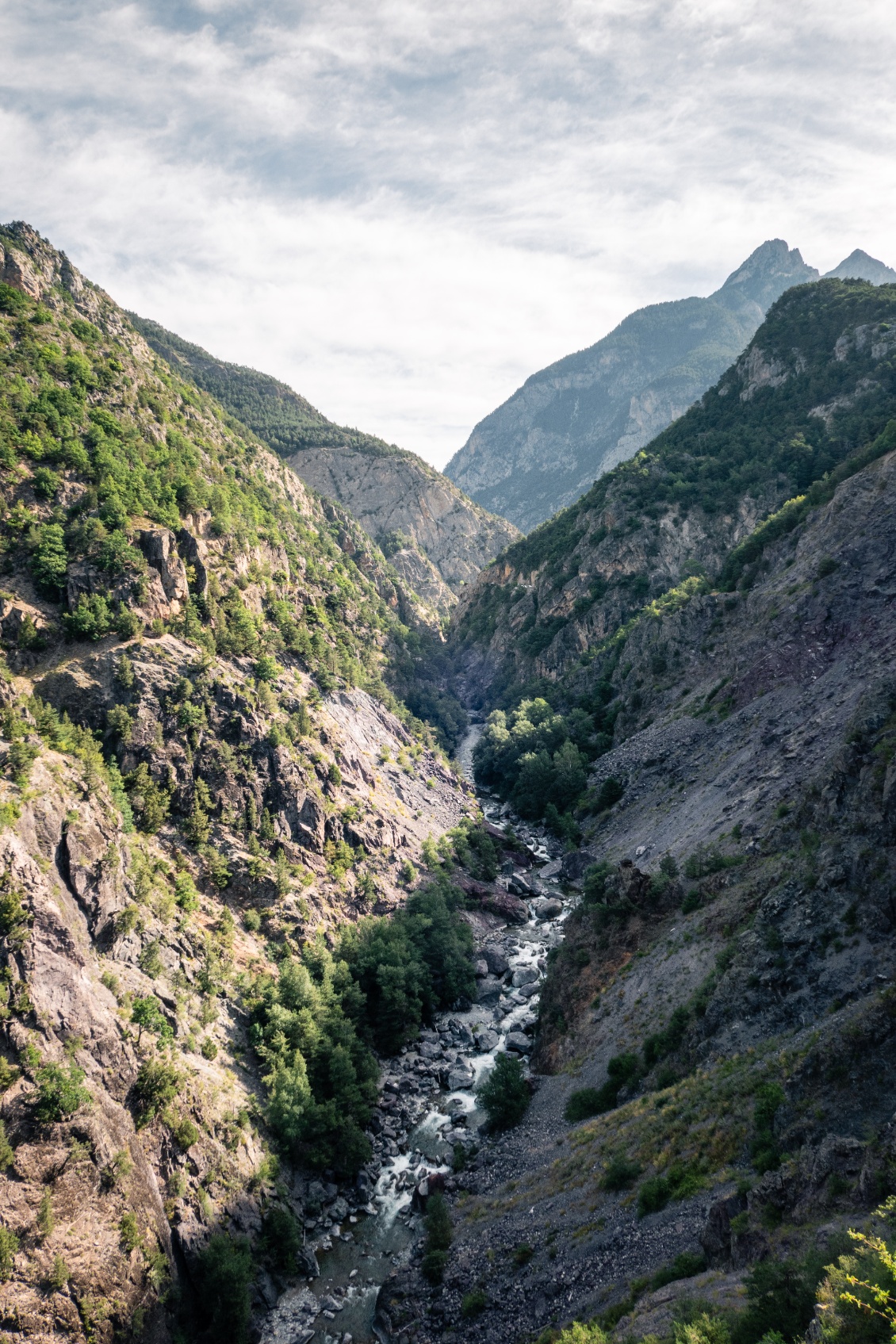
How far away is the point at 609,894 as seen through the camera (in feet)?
147

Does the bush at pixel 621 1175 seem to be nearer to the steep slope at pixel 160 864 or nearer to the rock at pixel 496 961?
the steep slope at pixel 160 864

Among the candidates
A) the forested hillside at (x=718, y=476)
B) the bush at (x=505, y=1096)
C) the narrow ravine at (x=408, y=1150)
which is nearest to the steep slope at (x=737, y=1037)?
the bush at (x=505, y=1096)

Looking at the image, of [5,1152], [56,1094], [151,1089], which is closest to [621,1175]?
[151,1089]

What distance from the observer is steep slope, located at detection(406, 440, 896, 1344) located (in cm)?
1797

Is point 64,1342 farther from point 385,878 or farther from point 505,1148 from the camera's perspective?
point 385,878

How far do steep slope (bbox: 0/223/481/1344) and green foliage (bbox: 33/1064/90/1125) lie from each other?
0.28 feet

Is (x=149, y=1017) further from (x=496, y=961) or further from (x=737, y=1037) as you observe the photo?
(x=496, y=961)

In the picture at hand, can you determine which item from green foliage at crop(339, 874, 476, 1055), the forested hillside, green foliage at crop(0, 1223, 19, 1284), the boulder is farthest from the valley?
the forested hillside

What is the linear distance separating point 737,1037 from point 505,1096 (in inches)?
588

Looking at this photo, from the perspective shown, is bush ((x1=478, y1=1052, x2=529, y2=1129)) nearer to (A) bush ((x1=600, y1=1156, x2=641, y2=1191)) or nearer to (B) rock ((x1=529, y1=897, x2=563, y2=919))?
(A) bush ((x1=600, y1=1156, x2=641, y2=1191))

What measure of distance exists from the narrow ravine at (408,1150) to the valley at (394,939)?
0.22 meters

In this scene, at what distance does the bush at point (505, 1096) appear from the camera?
121 ft

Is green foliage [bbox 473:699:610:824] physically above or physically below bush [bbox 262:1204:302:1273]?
above

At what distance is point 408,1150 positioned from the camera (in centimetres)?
3825
